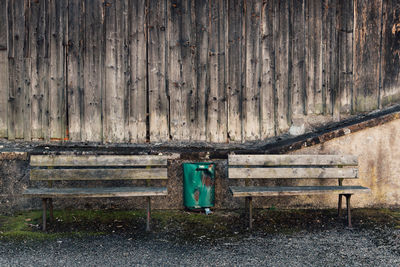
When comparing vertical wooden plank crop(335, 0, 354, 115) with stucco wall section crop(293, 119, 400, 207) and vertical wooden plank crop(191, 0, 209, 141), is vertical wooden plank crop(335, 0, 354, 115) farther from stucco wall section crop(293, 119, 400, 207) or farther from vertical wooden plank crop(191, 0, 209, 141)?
vertical wooden plank crop(191, 0, 209, 141)

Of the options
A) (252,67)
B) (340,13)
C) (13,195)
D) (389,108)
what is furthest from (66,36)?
(389,108)

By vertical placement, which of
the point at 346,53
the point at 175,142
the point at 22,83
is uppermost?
the point at 346,53

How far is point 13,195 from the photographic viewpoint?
5.08m

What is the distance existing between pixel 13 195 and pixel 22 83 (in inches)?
63.2

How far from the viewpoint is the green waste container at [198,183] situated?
16.5ft

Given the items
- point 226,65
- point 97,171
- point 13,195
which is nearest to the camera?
point 97,171

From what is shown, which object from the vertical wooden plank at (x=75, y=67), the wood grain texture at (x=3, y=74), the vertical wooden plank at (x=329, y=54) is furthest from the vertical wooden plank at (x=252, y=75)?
the wood grain texture at (x=3, y=74)

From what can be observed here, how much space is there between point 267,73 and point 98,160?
2756 mm

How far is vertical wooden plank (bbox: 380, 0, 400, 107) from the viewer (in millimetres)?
5516

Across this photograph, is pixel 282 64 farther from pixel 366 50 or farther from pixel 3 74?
pixel 3 74

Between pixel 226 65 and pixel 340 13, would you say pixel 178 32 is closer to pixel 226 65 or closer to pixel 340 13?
pixel 226 65

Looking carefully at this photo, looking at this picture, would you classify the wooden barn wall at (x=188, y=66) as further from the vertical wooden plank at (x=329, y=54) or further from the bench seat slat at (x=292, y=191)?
the bench seat slat at (x=292, y=191)

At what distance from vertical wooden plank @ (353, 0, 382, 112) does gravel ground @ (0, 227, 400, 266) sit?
7.20 feet

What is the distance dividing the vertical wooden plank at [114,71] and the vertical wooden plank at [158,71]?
41 cm
